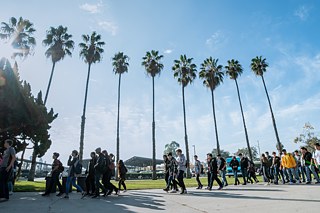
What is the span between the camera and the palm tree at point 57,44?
92.5 ft

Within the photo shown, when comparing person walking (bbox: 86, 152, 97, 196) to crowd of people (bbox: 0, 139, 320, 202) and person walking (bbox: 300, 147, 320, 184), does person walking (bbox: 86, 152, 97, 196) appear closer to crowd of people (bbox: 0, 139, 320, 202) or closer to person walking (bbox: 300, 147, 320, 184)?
crowd of people (bbox: 0, 139, 320, 202)

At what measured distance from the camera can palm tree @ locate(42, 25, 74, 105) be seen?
28.2m

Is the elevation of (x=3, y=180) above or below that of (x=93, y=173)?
below

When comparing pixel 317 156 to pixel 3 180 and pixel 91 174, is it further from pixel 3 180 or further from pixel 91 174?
pixel 3 180

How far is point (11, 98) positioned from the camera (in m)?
14.1

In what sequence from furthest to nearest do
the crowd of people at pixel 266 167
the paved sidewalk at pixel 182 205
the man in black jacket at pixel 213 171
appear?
the man in black jacket at pixel 213 171
the crowd of people at pixel 266 167
the paved sidewalk at pixel 182 205

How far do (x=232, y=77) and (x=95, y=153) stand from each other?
113 feet

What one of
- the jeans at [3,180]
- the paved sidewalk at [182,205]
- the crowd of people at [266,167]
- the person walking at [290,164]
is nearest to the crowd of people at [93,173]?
the paved sidewalk at [182,205]

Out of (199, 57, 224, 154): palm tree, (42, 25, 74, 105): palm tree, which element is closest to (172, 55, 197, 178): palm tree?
(199, 57, 224, 154): palm tree

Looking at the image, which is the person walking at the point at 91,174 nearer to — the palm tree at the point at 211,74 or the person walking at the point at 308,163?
the person walking at the point at 308,163

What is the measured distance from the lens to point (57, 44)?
2862 centimetres

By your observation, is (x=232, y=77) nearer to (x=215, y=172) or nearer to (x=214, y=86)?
(x=214, y=86)

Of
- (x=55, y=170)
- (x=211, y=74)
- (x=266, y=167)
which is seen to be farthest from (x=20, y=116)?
(x=211, y=74)

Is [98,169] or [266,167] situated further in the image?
[266,167]
